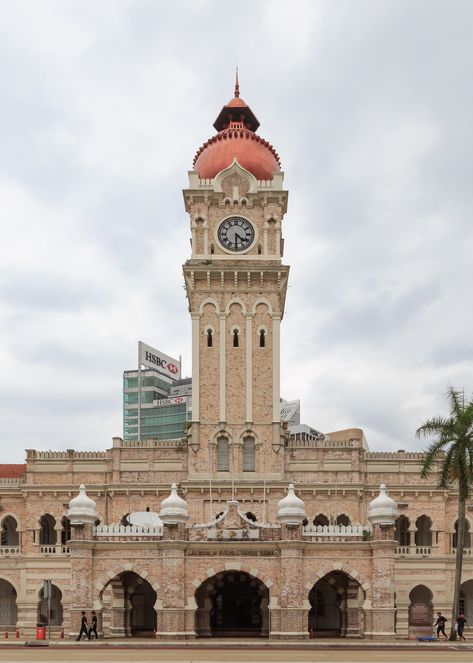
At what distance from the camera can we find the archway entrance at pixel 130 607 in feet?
167

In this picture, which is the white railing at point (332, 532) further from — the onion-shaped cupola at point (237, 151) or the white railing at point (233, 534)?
the onion-shaped cupola at point (237, 151)

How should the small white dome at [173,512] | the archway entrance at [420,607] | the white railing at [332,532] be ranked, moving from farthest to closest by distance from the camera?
the archway entrance at [420,607] < the white railing at [332,532] < the small white dome at [173,512]

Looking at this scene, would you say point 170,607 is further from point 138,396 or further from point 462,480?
point 138,396

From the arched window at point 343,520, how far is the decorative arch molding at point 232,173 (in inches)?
896

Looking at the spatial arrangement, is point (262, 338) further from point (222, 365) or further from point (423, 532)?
point (423, 532)

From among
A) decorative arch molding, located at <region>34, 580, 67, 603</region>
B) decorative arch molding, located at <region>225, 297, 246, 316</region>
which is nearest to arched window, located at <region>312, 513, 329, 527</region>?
decorative arch molding, located at <region>225, 297, 246, 316</region>

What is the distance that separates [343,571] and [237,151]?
3359cm

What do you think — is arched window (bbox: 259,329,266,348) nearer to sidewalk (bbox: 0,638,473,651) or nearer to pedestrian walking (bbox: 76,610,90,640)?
sidewalk (bbox: 0,638,473,651)

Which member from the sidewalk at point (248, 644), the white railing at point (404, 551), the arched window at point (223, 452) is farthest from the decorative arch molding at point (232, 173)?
the sidewalk at point (248, 644)

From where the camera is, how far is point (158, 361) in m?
176

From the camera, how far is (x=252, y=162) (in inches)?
2731

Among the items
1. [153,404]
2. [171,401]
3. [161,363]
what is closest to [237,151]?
[171,401]

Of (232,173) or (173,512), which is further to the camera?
(232,173)

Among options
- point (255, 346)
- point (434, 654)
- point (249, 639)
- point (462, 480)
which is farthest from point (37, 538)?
point (434, 654)
